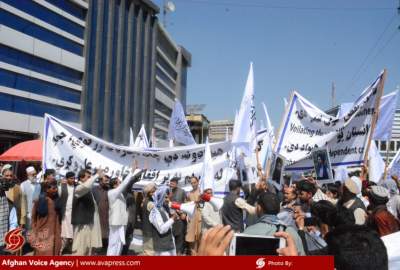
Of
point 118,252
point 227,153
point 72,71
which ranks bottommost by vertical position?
point 118,252

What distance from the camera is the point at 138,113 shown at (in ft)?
131

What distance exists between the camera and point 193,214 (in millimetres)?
7535

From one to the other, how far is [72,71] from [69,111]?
2.58 meters

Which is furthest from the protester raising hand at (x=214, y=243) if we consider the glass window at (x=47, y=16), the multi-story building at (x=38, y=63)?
the glass window at (x=47, y=16)

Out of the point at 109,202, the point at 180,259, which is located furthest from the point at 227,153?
the point at 180,259

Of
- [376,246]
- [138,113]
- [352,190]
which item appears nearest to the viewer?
[376,246]

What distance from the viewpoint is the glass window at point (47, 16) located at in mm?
24062

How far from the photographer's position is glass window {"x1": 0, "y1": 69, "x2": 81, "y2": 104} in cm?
2329

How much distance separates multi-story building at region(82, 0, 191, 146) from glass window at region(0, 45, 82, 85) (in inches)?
53.0

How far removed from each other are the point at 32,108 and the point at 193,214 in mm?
20037

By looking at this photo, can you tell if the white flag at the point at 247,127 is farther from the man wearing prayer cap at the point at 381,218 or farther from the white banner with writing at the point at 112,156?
the man wearing prayer cap at the point at 381,218

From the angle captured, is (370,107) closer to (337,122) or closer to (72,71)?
(337,122)

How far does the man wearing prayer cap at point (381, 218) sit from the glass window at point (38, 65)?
72.7 ft

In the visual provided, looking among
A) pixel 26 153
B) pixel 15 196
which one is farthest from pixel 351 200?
pixel 26 153
